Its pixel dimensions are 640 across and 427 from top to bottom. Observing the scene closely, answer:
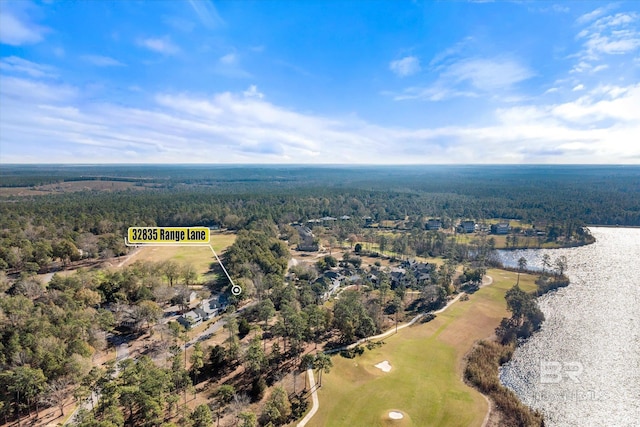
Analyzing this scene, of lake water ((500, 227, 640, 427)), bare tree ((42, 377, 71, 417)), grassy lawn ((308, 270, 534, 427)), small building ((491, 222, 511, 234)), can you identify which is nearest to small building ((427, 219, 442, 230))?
small building ((491, 222, 511, 234))

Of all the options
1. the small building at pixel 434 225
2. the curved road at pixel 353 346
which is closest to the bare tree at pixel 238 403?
the curved road at pixel 353 346

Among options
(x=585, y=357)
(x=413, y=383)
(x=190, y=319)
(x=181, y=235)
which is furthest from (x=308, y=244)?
(x=585, y=357)

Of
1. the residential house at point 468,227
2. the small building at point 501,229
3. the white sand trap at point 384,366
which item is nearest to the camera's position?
the white sand trap at point 384,366

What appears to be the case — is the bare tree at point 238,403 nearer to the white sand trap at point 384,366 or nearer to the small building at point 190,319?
the white sand trap at point 384,366

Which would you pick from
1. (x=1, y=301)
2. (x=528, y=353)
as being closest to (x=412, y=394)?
(x=528, y=353)

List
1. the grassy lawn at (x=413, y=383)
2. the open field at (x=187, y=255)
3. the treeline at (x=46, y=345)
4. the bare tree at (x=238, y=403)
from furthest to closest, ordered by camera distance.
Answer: the open field at (x=187, y=255) < the grassy lawn at (x=413, y=383) < the bare tree at (x=238, y=403) < the treeline at (x=46, y=345)
